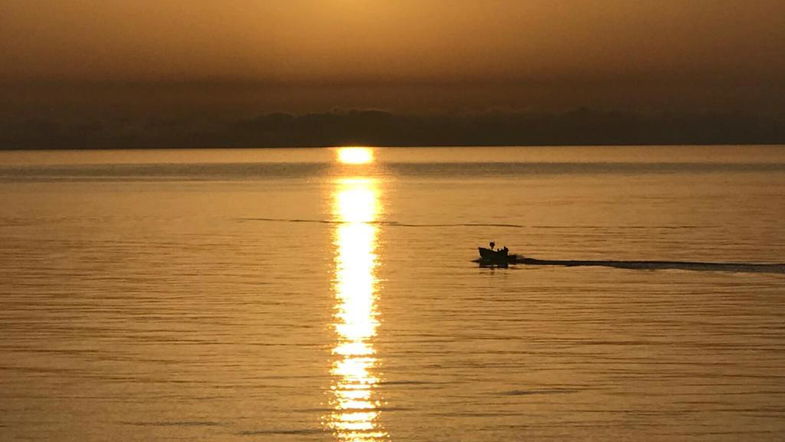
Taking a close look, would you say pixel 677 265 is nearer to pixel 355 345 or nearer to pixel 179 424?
pixel 355 345

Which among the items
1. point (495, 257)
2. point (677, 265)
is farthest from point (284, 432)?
point (677, 265)

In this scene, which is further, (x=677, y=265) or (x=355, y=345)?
(x=677, y=265)

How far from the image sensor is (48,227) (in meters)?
70.9

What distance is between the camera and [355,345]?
2988 cm

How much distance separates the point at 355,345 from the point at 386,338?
1.14 metres

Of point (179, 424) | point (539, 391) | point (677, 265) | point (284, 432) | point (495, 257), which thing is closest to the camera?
point (284, 432)

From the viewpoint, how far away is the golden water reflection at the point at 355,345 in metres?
21.9

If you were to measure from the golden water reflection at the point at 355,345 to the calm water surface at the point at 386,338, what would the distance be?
0.09 meters

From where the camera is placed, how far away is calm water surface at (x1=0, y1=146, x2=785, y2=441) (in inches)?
870

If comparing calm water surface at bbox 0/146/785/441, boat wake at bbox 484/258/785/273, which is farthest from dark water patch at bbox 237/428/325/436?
boat wake at bbox 484/258/785/273

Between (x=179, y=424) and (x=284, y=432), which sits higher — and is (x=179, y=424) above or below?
above

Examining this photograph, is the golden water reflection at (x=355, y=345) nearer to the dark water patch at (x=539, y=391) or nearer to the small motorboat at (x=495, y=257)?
the dark water patch at (x=539, y=391)

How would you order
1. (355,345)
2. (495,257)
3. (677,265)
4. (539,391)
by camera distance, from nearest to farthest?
(539,391), (355,345), (677,265), (495,257)

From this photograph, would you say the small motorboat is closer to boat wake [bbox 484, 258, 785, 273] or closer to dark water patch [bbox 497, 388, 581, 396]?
boat wake [bbox 484, 258, 785, 273]
